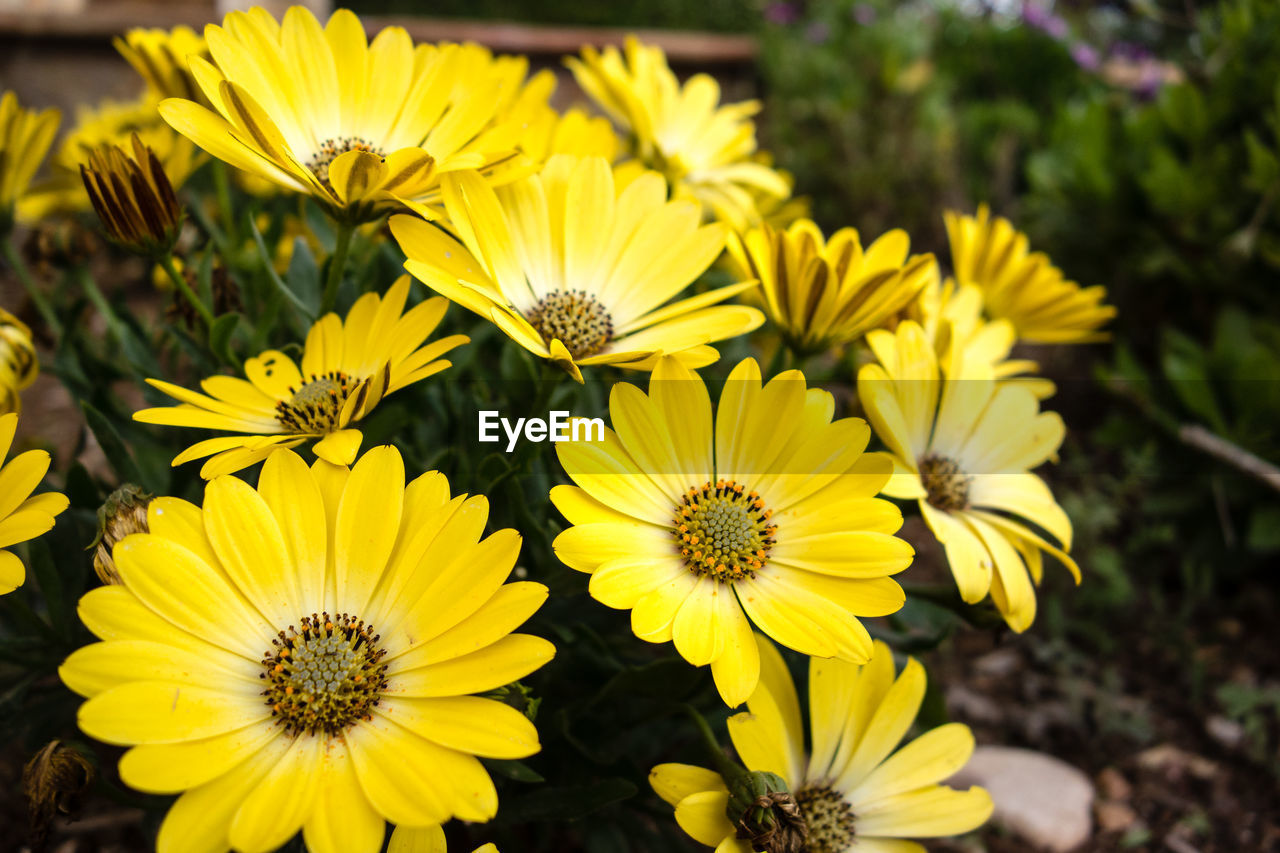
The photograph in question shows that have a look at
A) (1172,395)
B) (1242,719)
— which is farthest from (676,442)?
(1172,395)

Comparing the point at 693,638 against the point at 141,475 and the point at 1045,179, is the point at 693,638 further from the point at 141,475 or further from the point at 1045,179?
the point at 1045,179

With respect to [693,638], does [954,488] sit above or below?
above

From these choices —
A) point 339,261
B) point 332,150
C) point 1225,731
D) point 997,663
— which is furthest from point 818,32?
point 339,261

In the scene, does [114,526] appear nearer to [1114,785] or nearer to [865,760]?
[865,760]

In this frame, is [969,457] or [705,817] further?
A: [969,457]

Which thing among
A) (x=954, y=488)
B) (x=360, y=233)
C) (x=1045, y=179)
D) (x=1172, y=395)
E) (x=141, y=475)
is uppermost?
(x=1045, y=179)

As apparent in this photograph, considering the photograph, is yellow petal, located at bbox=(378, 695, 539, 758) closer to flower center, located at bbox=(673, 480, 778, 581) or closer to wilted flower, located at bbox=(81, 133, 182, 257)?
flower center, located at bbox=(673, 480, 778, 581)

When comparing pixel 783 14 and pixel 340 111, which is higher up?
pixel 783 14

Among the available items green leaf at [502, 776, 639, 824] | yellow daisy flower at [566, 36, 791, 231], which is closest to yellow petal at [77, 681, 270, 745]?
green leaf at [502, 776, 639, 824]
